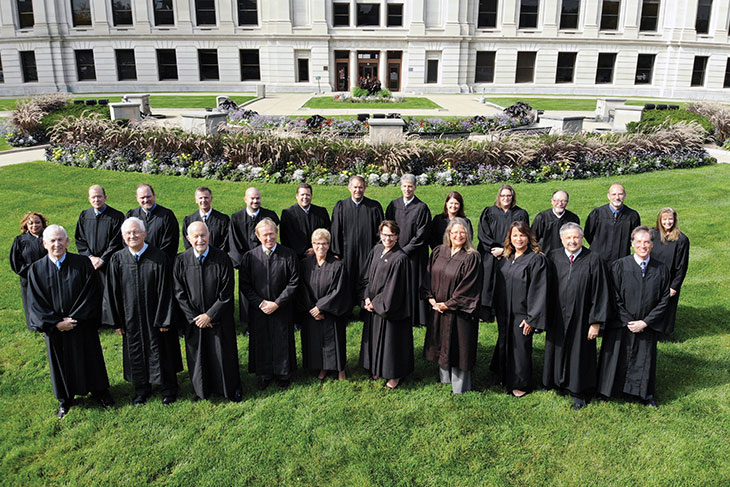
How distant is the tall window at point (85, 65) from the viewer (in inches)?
1625

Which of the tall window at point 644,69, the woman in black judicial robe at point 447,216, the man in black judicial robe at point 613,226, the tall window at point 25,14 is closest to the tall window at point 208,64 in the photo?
the tall window at point 25,14

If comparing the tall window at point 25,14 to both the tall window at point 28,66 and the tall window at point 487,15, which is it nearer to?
the tall window at point 28,66

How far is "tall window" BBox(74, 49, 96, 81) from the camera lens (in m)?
41.3

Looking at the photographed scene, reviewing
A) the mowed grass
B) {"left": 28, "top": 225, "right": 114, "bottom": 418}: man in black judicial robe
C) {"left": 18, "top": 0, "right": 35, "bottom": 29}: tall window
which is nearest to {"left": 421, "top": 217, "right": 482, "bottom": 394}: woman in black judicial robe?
the mowed grass

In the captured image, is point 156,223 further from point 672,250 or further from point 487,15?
point 487,15

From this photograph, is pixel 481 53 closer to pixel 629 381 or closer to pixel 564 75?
pixel 564 75

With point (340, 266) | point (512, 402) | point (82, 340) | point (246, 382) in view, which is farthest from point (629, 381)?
point (82, 340)

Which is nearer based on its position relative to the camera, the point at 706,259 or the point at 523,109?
the point at 706,259

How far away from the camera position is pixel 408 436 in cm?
536

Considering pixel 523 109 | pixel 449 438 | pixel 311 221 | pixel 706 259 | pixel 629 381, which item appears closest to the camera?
pixel 449 438

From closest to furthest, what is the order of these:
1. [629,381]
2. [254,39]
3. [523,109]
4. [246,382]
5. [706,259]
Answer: [629,381], [246,382], [706,259], [523,109], [254,39]

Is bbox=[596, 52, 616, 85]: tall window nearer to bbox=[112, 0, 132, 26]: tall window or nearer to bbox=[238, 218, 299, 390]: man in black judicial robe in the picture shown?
bbox=[112, 0, 132, 26]: tall window

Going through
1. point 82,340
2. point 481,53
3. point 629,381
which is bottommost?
point 629,381

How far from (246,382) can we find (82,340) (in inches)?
70.2
